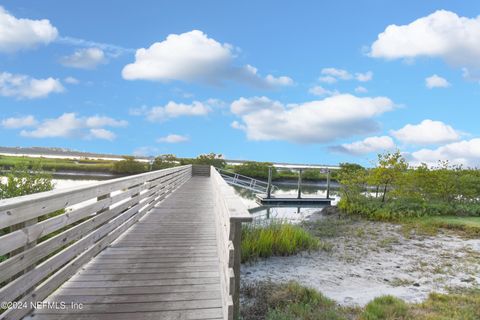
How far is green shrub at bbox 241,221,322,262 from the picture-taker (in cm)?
806

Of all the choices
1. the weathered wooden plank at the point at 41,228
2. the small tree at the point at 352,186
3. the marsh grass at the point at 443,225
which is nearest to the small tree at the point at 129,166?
the small tree at the point at 352,186

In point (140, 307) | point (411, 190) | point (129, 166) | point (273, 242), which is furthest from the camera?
point (129, 166)

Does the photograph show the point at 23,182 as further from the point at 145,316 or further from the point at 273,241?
the point at 145,316

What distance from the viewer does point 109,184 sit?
5.56m

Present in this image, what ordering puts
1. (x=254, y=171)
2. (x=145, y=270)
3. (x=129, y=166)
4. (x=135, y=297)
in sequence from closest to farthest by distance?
(x=135, y=297) → (x=145, y=270) → (x=129, y=166) → (x=254, y=171)

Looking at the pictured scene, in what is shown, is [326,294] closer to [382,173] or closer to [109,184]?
[109,184]

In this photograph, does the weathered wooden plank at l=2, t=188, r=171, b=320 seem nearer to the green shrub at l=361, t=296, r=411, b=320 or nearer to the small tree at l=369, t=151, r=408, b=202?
the green shrub at l=361, t=296, r=411, b=320

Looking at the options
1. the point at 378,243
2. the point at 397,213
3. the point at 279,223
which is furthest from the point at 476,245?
the point at 279,223

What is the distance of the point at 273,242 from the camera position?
857cm

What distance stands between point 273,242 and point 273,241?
0.02m

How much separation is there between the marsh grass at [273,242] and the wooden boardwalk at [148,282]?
142 centimetres

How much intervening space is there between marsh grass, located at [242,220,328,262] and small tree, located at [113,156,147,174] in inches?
1535

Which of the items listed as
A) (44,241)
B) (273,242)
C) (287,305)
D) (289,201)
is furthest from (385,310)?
(289,201)

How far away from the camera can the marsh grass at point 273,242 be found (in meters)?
8.06
